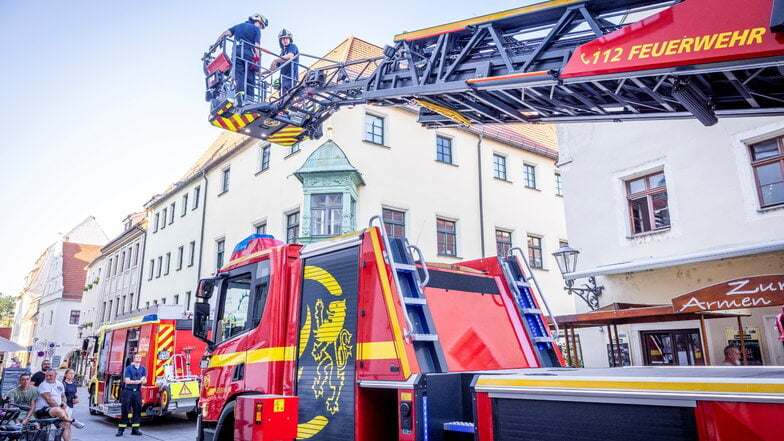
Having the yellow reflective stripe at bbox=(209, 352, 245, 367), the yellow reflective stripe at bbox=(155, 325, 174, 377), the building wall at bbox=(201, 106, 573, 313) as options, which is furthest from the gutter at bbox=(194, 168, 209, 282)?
the yellow reflective stripe at bbox=(209, 352, 245, 367)

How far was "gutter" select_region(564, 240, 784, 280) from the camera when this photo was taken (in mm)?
9641

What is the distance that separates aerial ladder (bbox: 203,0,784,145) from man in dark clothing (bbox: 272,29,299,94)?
48.3 inches

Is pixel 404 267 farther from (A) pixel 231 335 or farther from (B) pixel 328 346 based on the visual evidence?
(A) pixel 231 335

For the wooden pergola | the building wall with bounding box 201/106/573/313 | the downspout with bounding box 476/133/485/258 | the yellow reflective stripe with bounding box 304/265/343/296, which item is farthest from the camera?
the downspout with bounding box 476/133/485/258

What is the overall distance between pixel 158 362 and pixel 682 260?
1264 cm

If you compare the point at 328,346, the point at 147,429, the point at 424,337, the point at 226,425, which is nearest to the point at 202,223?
the point at 147,429

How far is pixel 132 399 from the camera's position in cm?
1346

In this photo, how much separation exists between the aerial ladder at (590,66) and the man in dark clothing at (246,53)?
5.52ft

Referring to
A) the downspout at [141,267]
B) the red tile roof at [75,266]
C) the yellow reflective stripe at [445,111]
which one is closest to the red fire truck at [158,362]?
the yellow reflective stripe at [445,111]

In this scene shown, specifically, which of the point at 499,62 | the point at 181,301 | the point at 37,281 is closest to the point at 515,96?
the point at 499,62

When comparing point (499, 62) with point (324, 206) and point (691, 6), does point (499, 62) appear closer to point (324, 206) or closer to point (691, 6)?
point (691, 6)

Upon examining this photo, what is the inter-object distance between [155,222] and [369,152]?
21598mm

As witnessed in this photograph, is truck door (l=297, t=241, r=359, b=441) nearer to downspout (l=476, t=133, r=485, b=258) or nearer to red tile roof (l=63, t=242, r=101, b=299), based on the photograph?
downspout (l=476, t=133, r=485, b=258)

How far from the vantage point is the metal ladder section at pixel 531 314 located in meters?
5.62
